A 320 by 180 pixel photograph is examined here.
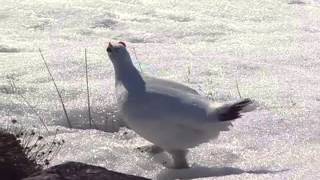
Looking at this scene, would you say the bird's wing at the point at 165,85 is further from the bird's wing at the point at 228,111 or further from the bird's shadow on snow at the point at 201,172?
the bird's shadow on snow at the point at 201,172

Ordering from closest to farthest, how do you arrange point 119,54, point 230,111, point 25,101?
1. point 230,111
2. point 119,54
3. point 25,101

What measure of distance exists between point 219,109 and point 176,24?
3613 millimetres

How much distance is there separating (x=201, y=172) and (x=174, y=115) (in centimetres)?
26

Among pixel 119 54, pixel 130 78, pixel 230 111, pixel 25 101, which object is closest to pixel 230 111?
pixel 230 111

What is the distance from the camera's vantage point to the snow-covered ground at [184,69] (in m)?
3.29

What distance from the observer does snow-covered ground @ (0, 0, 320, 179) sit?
129 inches

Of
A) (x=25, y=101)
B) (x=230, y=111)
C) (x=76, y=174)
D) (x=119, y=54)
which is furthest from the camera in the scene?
(x=25, y=101)

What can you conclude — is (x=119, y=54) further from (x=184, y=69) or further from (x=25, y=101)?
(x=184, y=69)

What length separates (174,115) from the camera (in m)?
3.01

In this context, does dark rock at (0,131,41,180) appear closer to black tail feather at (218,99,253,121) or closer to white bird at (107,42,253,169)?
white bird at (107,42,253,169)

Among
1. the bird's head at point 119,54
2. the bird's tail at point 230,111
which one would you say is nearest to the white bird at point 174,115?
the bird's tail at point 230,111

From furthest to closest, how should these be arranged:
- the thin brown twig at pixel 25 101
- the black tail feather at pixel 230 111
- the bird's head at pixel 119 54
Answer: the thin brown twig at pixel 25 101, the bird's head at pixel 119 54, the black tail feather at pixel 230 111

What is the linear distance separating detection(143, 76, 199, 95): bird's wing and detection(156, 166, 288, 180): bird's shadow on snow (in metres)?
0.32

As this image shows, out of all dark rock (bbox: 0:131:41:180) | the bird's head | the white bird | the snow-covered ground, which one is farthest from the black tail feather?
dark rock (bbox: 0:131:41:180)
